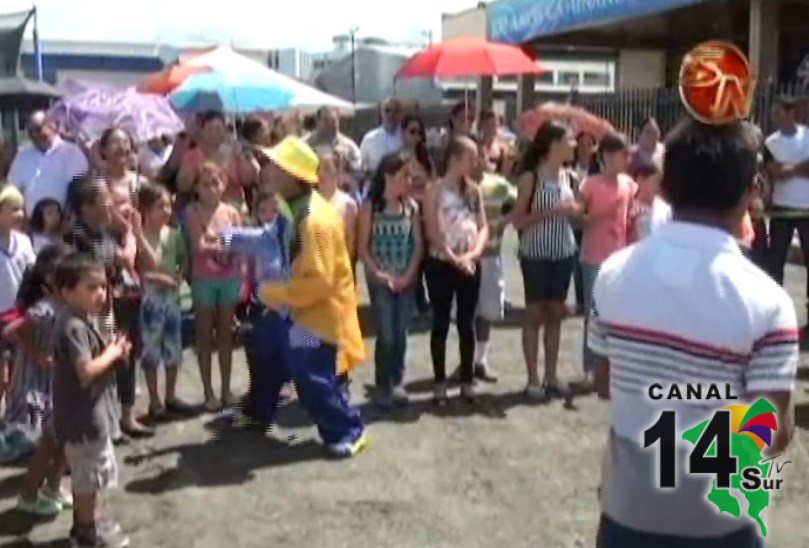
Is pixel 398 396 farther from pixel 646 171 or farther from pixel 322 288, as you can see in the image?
pixel 646 171

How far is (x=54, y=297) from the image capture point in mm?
4996

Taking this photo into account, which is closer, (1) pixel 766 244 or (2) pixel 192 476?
(2) pixel 192 476

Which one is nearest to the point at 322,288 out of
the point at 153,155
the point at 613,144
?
the point at 613,144

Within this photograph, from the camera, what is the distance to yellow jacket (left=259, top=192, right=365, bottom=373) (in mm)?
5848

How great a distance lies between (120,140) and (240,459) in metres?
2.17

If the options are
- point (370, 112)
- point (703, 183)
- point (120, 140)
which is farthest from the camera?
point (370, 112)

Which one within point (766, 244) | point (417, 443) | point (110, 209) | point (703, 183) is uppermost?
point (703, 183)

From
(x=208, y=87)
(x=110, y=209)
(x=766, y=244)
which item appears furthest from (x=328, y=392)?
(x=208, y=87)

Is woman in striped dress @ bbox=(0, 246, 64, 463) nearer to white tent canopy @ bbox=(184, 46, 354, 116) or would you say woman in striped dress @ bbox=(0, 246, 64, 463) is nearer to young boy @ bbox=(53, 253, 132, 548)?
young boy @ bbox=(53, 253, 132, 548)

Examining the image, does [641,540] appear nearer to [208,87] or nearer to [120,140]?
[120,140]

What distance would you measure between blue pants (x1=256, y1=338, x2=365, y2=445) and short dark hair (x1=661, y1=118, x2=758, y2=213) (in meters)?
3.72

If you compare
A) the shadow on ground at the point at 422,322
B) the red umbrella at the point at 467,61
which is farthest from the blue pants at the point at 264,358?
the red umbrella at the point at 467,61

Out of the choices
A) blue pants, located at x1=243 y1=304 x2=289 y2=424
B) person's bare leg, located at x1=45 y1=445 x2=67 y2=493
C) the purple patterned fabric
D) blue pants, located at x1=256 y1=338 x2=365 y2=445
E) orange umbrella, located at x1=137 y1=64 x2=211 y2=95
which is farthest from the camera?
orange umbrella, located at x1=137 y1=64 x2=211 y2=95

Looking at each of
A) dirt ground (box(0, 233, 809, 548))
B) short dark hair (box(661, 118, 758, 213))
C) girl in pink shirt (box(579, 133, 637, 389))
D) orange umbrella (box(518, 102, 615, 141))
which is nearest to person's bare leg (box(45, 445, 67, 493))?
dirt ground (box(0, 233, 809, 548))
